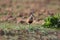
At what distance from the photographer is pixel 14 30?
10.4 meters

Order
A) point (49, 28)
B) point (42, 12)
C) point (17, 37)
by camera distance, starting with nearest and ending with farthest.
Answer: point (17, 37) < point (49, 28) < point (42, 12)

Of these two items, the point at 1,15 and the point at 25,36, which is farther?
the point at 1,15

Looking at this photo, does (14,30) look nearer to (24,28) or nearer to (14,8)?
(24,28)

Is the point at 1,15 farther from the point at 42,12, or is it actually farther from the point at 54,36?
the point at 54,36

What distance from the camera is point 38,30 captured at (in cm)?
1070

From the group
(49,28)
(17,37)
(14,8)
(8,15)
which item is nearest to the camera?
(17,37)

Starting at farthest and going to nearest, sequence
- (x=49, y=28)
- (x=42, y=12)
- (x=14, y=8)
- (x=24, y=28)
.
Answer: (x=14, y=8) → (x=42, y=12) → (x=49, y=28) → (x=24, y=28)

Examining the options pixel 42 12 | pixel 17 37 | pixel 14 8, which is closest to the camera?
pixel 17 37

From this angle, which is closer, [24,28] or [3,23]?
[24,28]

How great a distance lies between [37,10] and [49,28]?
372 centimetres

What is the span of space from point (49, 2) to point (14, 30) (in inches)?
277

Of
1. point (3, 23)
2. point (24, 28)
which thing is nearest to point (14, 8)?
→ point (3, 23)

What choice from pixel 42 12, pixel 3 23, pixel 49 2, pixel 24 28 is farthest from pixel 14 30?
pixel 49 2

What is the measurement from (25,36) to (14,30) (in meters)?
0.54
